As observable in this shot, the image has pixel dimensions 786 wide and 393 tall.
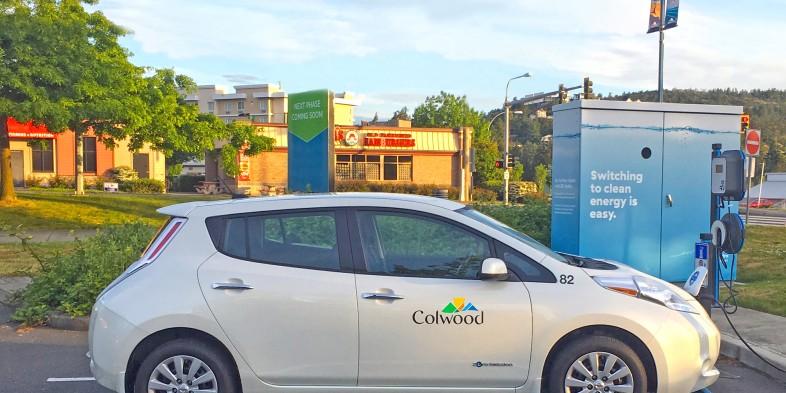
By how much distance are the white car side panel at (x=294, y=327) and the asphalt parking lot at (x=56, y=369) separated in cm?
183

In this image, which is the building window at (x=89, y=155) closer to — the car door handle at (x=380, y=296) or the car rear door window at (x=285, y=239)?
the car rear door window at (x=285, y=239)

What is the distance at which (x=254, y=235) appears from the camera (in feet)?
15.8

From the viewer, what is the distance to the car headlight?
4.68m

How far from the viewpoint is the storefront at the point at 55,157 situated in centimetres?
4441

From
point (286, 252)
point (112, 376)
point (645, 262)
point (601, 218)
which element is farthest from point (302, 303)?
point (645, 262)

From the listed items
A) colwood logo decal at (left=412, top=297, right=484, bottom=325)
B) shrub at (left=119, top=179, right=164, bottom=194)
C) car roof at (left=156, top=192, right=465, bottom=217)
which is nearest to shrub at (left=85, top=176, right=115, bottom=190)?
shrub at (left=119, top=179, right=164, bottom=194)

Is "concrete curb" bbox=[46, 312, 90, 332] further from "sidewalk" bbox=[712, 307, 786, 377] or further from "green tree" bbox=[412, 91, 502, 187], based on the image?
"green tree" bbox=[412, 91, 502, 187]

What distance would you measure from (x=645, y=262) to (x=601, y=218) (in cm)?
101

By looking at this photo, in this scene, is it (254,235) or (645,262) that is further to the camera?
(645,262)

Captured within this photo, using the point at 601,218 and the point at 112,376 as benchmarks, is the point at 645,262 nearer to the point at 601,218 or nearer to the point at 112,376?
the point at 601,218

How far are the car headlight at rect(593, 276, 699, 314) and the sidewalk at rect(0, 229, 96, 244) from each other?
13610 millimetres

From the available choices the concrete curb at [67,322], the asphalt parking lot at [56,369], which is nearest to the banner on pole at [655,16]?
the asphalt parking lot at [56,369]

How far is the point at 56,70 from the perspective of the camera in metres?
19.1

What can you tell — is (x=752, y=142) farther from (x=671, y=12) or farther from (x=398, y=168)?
(x=398, y=168)
